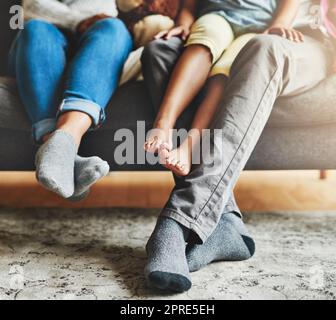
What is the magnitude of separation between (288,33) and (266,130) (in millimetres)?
231

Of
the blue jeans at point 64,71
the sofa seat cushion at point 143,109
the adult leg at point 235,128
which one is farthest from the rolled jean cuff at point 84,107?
the adult leg at point 235,128

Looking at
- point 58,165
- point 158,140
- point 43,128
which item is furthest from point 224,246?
point 43,128

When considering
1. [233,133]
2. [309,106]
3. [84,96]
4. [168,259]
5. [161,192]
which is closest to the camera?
[168,259]

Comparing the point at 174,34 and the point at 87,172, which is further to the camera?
the point at 174,34

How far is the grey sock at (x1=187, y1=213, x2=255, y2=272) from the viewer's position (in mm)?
954

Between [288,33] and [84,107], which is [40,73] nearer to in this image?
[84,107]

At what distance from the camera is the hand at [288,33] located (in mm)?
1148

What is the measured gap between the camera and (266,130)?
1236mm

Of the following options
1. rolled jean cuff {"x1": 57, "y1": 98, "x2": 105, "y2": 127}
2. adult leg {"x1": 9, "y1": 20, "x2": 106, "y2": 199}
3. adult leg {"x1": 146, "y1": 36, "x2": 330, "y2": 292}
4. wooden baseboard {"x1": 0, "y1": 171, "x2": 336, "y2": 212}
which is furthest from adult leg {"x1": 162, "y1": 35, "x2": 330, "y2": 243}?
wooden baseboard {"x1": 0, "y1": 171, "x2": 336, "y2": 212}

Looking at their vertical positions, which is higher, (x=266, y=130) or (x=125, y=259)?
(x=266, y=130)

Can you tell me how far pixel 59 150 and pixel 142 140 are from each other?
307 millimetres

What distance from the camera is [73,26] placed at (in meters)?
1.29

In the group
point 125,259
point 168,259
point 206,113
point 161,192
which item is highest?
point 206,113
